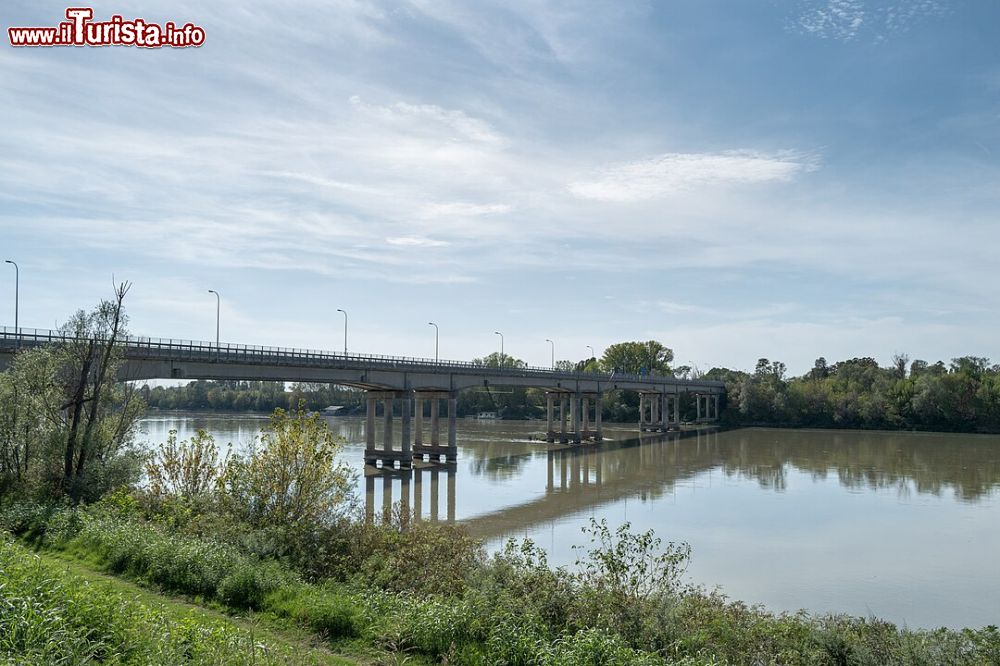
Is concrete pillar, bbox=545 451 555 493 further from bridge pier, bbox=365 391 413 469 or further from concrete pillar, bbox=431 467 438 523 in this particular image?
bridge pier, bbox=365 391 413 469

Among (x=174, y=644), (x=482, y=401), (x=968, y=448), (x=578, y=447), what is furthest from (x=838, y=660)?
(x=482, y=401)

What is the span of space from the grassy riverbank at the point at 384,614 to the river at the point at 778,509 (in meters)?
8.67

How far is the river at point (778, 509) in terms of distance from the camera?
25250mm

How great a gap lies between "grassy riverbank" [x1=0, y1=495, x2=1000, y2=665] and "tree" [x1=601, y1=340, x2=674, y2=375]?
154 meters

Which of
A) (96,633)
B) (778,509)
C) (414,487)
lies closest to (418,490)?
(414,487)

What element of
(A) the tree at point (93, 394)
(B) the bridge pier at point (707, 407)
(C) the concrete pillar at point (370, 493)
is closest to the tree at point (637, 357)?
(B) the bridge pier at point (707, 407)

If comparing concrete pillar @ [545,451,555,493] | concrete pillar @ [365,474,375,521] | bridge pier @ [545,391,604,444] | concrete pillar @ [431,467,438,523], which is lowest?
concrete pillar @ [545,451,555,493]

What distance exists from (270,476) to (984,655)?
16.9 meters

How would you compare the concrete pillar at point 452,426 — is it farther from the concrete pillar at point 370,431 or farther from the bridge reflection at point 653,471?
the concrete pillar at point 370,431

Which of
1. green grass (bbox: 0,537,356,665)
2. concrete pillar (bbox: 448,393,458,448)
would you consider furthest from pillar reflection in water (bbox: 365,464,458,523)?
green grass (bbox: 0,537,356,665)

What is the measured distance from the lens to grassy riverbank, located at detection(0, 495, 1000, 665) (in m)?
10.8

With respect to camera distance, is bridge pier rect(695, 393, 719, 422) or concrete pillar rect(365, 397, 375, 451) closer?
concrete pillar rect(365, 397, 375, 451)

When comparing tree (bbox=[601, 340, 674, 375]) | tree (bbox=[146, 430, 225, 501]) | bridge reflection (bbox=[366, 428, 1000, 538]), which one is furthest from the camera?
tree (bbox=[601, 340, 674, 375])

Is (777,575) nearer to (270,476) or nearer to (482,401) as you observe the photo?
(270,476)
